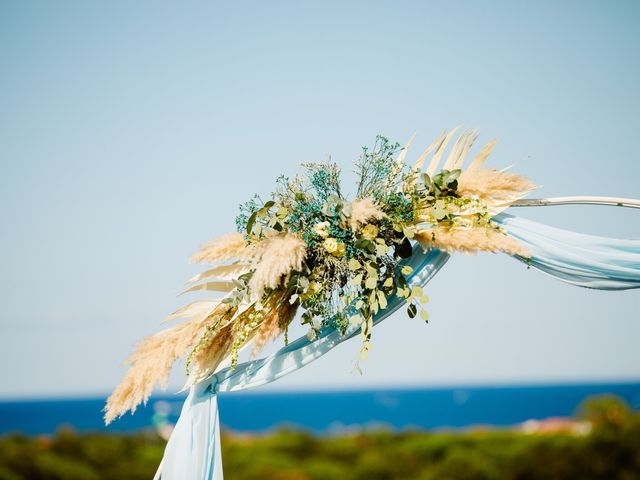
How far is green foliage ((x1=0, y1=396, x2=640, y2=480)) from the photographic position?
6004 mm

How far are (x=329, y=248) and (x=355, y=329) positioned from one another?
1.17 ft

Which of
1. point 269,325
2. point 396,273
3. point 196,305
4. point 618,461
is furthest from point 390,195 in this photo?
point 618,461

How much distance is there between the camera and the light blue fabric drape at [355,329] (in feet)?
8.30

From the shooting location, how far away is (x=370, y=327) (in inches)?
101

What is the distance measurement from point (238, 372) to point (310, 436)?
14.2 feet

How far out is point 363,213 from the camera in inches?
99.0

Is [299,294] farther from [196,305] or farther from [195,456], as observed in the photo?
[195,456]

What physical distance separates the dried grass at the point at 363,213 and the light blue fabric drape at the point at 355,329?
0.27m

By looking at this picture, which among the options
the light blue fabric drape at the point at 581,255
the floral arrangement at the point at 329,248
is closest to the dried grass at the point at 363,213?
the floral arrangement at the point at 329,248

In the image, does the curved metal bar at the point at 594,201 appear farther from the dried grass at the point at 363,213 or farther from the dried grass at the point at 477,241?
the dried grass at the point at 363,213

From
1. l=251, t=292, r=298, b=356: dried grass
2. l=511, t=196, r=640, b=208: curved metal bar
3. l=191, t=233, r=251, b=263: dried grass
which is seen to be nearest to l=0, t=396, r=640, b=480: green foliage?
l=251, t=292, r=298, b=356: dried grass

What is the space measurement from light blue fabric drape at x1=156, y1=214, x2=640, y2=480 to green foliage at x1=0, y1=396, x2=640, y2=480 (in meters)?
3.39

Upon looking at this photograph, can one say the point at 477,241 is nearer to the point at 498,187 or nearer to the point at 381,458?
the point at 498,187

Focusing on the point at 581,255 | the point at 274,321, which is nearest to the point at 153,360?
the point at 274,321
